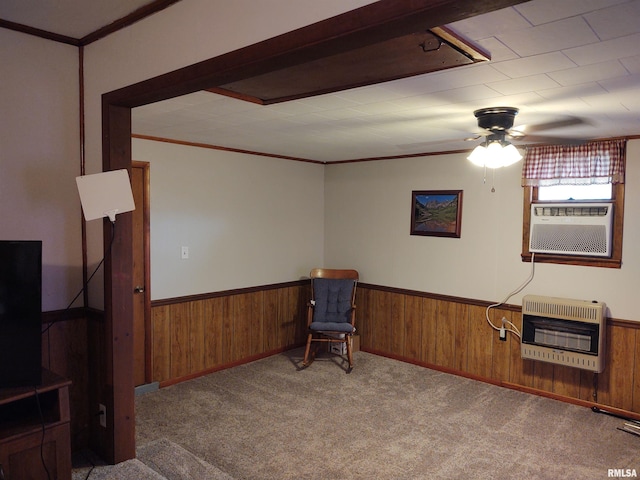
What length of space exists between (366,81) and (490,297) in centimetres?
289

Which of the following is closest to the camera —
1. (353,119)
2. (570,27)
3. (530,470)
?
(570,27)

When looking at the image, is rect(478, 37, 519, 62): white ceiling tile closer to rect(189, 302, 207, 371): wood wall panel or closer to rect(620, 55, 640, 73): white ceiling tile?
rect(620, 55, 640, 73): white ceiling tile

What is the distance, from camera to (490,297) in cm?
452

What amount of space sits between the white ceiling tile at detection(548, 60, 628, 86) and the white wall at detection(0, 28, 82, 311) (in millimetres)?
2380

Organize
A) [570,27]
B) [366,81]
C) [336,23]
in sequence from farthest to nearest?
[366,81], [570,27], [336,23]

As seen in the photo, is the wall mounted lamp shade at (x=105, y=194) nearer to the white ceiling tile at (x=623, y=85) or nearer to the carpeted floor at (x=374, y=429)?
the carpeted floor at (x=374, y=429)

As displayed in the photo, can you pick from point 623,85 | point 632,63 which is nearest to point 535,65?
point 632,63

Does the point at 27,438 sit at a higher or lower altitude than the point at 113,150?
lower

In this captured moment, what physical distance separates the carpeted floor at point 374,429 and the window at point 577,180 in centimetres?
125

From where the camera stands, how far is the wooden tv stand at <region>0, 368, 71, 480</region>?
1.95 metres

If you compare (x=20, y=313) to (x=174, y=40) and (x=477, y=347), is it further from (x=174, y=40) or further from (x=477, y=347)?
(x=477, y=347)

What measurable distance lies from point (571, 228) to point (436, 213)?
1.27 m

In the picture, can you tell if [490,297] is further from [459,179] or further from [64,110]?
[64,110]

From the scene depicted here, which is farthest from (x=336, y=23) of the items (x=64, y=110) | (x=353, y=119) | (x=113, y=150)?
(x=353, y=119)
